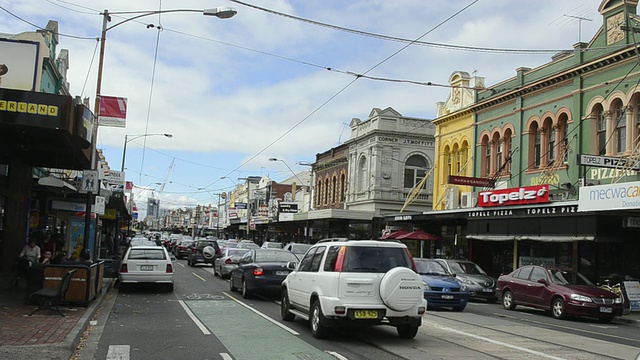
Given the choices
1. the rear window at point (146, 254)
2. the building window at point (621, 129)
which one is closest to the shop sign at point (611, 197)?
the building window at point (621, 129)

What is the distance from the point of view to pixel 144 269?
62.1ft

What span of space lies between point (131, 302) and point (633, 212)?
16228mm

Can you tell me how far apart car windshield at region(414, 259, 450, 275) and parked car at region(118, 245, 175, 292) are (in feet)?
26.3

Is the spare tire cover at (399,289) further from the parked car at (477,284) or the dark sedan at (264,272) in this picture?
the parked car at (477,284)

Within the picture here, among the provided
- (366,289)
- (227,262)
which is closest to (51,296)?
(366,289)

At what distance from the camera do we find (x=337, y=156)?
2164 inches

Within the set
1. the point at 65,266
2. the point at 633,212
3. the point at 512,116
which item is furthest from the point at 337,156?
the point at 65,266

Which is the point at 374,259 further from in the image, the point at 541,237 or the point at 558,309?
the point at 541,237

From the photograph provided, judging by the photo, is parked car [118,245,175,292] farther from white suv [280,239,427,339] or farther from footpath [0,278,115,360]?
white suv [280,239,427,339]

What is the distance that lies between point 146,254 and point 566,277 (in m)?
13.0

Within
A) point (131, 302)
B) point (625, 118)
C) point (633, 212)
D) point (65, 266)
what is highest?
point (625, 118)

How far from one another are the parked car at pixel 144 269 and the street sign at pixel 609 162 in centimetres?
1412

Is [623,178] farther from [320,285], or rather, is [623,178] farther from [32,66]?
[32,66]

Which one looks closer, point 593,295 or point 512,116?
point 593,295
